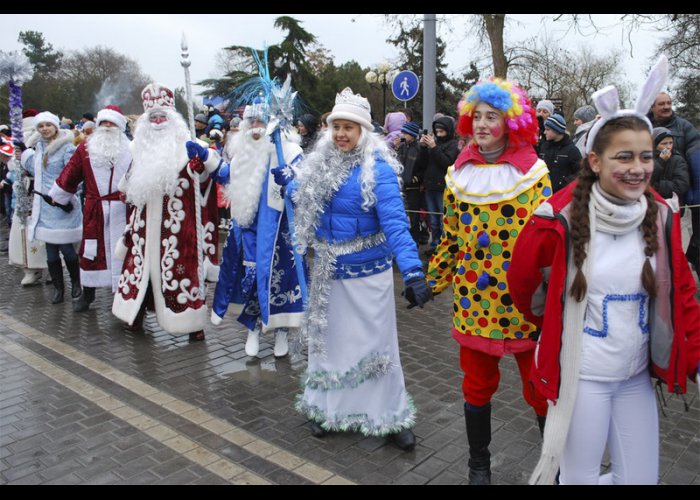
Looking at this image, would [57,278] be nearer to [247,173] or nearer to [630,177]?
[247,173]

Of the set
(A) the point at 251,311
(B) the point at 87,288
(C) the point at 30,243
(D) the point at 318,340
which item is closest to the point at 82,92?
(C) the point at 30,243

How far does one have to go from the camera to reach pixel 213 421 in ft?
13.5

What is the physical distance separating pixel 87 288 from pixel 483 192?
5.38m

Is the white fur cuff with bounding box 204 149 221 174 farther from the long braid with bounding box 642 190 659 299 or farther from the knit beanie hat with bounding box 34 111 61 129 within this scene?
the long braid with bounding box 642 190 659 299

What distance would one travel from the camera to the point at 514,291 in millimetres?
2572

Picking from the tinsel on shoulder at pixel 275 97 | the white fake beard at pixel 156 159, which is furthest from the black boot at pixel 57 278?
the tinsel on shoulder at pixel 275 97

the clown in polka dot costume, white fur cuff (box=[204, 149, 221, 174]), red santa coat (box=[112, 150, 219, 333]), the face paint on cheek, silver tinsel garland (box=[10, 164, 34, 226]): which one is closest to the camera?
the face paint on cheek

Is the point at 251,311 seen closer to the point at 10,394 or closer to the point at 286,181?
the point at 286,181

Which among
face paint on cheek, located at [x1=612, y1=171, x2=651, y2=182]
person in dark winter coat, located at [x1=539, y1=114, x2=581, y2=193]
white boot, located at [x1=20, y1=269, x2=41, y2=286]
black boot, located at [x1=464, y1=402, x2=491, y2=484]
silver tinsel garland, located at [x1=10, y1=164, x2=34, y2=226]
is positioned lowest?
white boot, located at [x1=20, y1=269, x2=41, y2=286]

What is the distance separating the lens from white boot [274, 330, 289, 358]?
A: 538cm

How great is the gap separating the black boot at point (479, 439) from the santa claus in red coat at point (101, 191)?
4378 mm

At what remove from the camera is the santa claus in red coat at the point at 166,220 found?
571 centimetres

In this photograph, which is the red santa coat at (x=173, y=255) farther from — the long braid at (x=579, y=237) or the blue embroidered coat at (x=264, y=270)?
the long braid at (x=579, y=237)

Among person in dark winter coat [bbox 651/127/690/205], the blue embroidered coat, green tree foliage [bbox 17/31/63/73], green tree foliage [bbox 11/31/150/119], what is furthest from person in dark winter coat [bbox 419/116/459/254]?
green tree foliage [bbox 17/31/63/73]
